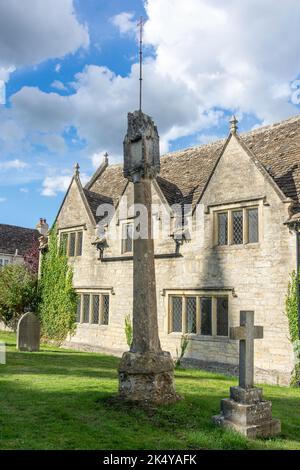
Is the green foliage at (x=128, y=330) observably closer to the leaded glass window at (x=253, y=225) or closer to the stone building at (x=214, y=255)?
the stone building at (x=214, y=255)

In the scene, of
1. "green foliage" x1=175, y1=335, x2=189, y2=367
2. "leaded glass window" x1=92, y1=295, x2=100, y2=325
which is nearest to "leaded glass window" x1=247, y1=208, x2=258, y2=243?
"green foliage" x1=175, y1=335, x2=189, y2=367

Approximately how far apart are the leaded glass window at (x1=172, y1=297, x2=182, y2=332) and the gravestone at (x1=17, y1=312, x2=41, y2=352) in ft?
18.3

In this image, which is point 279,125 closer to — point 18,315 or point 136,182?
point 136,182

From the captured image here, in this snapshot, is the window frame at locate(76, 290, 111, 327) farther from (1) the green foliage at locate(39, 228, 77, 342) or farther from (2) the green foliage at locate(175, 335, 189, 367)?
(2) the green foliage at locate(175, 335, 189, 367)

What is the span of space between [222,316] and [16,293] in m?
11.8

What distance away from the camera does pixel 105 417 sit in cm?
717

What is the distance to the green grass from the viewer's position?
5.98 meters

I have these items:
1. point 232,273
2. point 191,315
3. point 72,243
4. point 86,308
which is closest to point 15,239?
point 72,243

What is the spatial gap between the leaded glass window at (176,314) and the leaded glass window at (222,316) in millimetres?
1784

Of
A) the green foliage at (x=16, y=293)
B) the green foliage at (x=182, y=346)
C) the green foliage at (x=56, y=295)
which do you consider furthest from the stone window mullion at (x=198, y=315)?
the green foliage at (x=16, y=293)

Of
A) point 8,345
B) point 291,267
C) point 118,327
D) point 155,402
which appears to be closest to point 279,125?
point 291,267

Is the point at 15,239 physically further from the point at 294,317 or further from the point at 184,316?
the point at 294,317

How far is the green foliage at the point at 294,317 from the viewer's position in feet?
40.7

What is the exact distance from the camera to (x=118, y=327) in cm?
1777
